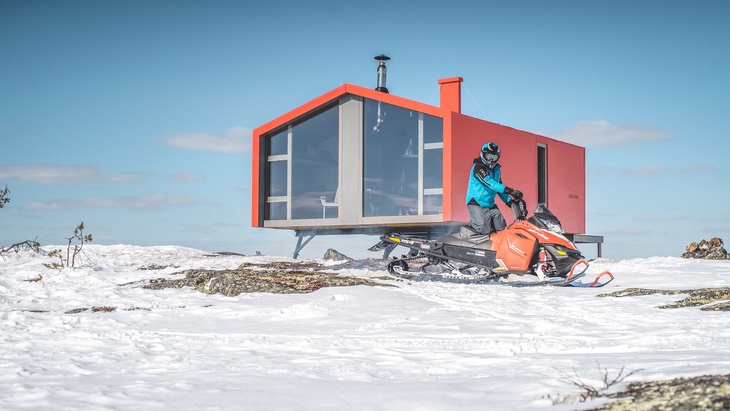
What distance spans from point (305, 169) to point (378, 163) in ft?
5.91

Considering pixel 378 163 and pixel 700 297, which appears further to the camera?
pixel 378 163

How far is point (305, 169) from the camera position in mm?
14680

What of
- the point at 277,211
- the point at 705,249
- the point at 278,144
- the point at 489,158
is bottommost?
the point at 705,249

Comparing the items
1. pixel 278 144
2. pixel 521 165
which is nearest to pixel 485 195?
pixel 521 165

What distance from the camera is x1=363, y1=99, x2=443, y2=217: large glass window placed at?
13.0m

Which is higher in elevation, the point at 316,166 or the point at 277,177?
the point at 316,166

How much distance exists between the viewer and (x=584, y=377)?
325 cm

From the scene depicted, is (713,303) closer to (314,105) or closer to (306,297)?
(306,297)

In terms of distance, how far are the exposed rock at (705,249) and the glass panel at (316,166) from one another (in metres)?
8.02

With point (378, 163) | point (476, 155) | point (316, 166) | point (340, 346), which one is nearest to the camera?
point (340, 346)

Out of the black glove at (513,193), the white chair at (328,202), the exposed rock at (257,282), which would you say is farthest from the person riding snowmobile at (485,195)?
the white chair at (328,202)

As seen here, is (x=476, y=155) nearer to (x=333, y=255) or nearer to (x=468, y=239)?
(x=468, y=239)

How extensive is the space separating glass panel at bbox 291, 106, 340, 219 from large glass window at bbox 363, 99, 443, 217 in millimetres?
779

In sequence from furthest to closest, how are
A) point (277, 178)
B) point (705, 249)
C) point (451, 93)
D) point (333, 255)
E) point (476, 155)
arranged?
point (333, 255)
point (705, 249)
point (277, 178)
point (451, 93)
point (476, 155)
